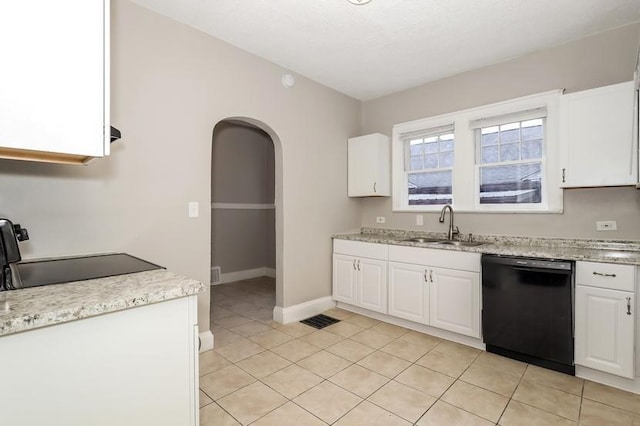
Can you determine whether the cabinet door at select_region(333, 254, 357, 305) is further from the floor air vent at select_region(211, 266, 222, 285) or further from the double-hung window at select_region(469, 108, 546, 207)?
the floor air vent at select_region(211, 266, 222, 285)

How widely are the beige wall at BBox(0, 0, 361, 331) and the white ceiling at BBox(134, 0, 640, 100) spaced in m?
0.25

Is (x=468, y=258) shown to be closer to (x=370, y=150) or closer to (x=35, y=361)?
(x=370, y=150)

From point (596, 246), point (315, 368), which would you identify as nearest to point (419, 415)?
point (315, 368)

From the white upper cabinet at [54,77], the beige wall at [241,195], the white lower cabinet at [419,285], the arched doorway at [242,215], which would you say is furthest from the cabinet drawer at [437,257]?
the beige wall at [241,195]

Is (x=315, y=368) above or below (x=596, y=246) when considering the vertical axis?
below

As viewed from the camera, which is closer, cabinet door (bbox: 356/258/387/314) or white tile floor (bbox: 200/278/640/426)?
white tile floor (bbox: 200/278/640/426)

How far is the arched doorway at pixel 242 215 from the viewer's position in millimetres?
4902

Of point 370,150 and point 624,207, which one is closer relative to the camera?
point 624,207

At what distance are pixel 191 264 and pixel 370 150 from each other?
2.47m

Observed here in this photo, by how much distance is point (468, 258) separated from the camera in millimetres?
2770

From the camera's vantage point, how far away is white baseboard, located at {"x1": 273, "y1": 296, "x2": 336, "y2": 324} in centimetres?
333

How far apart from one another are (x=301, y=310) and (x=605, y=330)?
8.43 ft

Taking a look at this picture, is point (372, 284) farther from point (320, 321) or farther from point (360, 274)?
point (320, 321)

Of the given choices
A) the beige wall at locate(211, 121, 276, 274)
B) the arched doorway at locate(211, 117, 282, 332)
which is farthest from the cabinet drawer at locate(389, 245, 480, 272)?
the beige wall at locate(211, 121, 276, 274)
